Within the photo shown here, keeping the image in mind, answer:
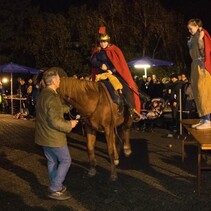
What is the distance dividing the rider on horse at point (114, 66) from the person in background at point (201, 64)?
1.70 meters

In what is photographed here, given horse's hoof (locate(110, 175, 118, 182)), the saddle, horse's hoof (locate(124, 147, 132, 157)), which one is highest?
the saddle

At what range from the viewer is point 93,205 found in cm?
645

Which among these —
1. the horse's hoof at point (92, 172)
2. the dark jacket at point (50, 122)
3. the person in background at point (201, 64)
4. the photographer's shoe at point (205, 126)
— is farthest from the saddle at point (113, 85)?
the dark jacket at point (50, 122)

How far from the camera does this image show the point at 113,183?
7641 millimetres

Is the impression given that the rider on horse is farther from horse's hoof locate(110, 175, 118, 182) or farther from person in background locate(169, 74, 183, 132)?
person in background locate(169, 74, 183, 132)

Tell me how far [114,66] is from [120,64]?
0.20 metres

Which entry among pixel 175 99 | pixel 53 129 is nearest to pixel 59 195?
pixel 53 129

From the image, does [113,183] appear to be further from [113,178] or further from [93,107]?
[93,107]

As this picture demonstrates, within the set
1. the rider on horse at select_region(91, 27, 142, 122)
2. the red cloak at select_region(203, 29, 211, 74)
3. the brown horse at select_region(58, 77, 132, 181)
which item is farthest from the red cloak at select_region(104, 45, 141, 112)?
the red cloak at select_region(203, 29, 211, 74)

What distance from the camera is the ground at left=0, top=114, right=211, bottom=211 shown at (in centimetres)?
649

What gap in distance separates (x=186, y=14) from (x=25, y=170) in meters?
29.1

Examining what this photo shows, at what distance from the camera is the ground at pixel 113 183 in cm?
649

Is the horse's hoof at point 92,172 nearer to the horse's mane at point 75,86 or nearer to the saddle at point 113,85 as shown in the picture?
the saddle at point 113,85

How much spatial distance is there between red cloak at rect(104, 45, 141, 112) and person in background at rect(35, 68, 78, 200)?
230 cm
